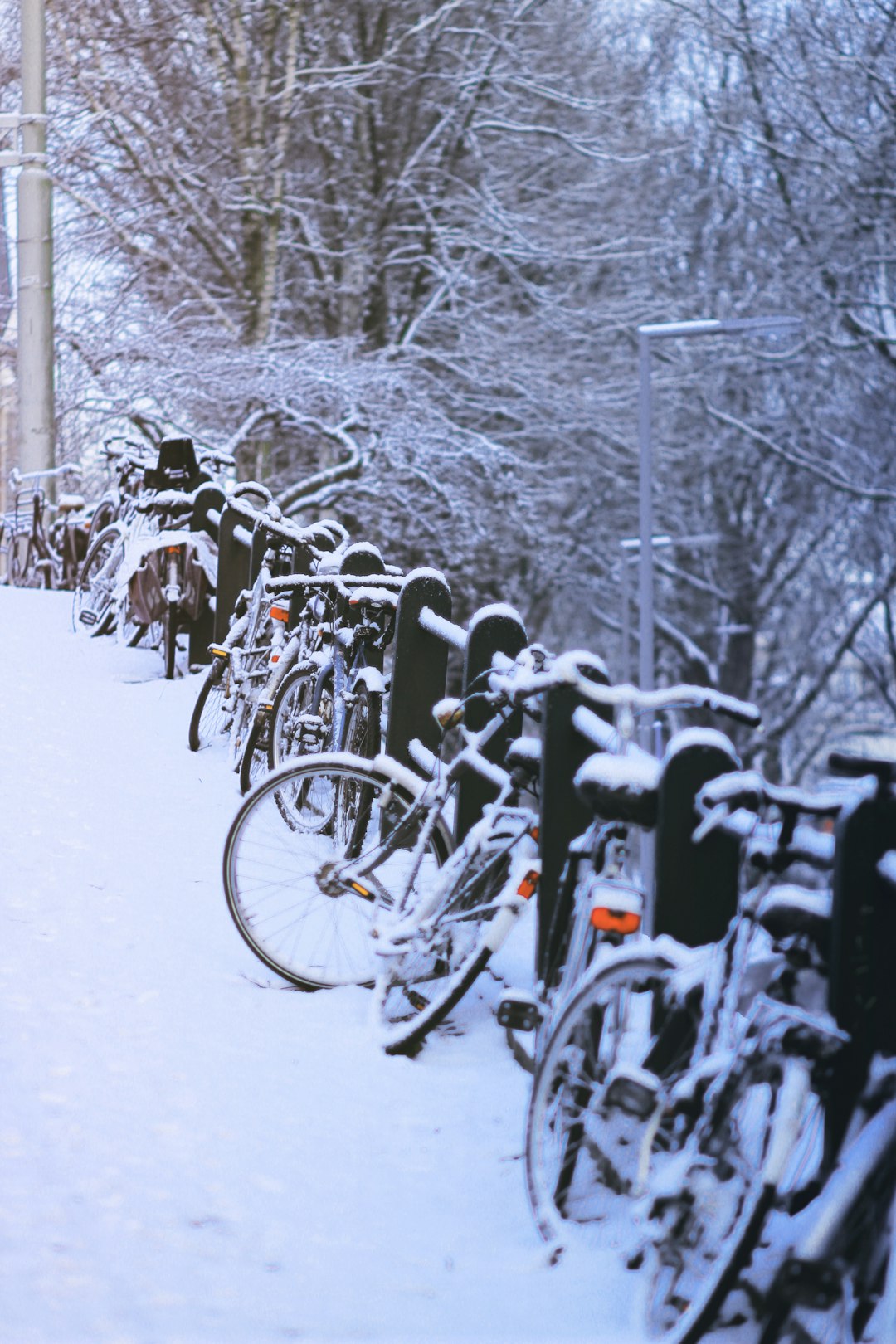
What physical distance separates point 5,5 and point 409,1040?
18140 millimetres

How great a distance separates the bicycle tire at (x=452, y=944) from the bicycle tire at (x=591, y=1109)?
2.67 feet

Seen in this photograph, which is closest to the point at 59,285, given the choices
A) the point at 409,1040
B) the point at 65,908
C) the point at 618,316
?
the point at 618,316

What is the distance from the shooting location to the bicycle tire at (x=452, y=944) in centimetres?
432

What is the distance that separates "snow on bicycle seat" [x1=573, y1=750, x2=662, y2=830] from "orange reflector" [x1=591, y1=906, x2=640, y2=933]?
0.21m

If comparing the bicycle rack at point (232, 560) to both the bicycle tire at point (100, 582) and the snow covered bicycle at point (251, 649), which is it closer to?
the snow covered bicycle at point (251, 649)

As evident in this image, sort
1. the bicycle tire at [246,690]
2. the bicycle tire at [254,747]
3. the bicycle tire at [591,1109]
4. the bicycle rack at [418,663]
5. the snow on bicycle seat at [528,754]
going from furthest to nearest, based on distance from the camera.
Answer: the bicycle tire at [246,690] → the bicycle tire at [254,747] → the bicycle rack at [418,663] → the snow on bicycle seat at [528,754] → the bicycle tire at [591,1109]

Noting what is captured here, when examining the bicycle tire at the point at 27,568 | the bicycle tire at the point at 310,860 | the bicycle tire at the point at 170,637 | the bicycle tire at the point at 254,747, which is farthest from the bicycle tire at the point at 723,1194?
the bicycle tire at the point at 27,568

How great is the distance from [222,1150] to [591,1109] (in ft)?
3.27

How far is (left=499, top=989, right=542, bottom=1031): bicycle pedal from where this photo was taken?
3.69 metres

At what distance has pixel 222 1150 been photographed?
3.85m

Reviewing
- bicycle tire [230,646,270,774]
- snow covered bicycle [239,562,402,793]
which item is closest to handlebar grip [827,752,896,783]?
snow covered bicycle [239,562,402,793]

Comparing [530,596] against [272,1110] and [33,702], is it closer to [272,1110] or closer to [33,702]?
[33,702]

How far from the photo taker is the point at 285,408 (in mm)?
16781

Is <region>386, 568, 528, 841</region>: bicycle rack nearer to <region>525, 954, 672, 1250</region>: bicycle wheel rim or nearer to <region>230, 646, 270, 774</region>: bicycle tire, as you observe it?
<region>230, 646, 270, 774</region>: bicycle tire
